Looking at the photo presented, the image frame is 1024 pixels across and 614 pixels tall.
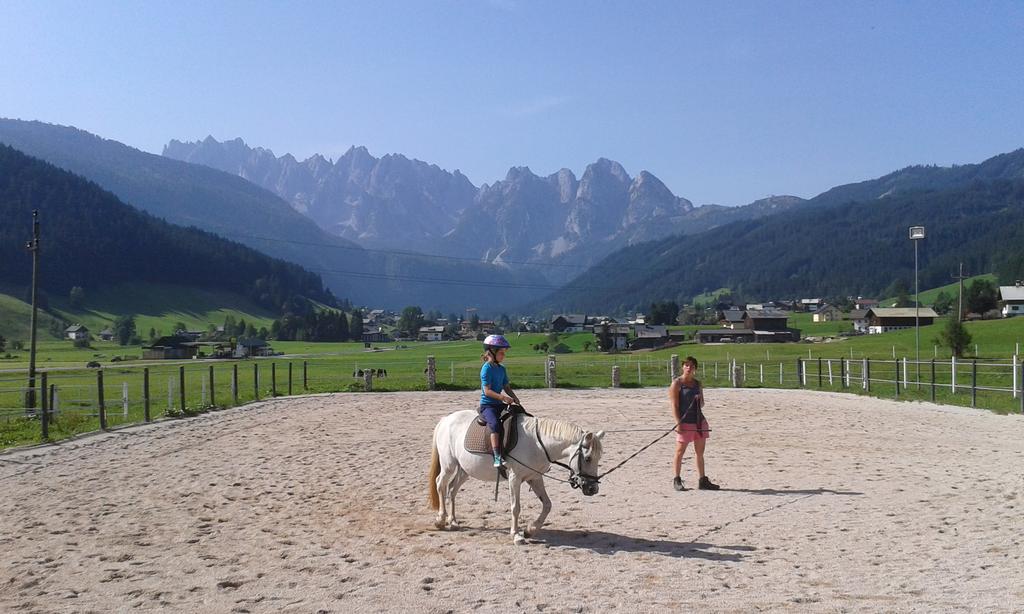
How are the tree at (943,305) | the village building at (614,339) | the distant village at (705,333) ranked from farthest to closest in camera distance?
the tree at (943,305)
the distant village at (705,333)
the village building at (614,339)

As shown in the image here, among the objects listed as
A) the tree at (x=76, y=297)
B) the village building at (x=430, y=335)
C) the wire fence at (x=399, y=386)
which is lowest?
the village building at (x=430, y=335)

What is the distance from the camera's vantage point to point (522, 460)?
359 inches

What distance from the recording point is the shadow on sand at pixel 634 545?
8359 mm

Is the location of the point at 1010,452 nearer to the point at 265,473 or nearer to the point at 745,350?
the point at 265,473

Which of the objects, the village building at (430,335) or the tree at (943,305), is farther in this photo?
the village building at (430,335)

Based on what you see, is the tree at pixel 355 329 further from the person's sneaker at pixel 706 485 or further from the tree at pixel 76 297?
the person's sneaker at pixel 706 485

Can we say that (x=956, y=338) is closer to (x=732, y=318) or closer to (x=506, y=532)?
(x=506, y=532)

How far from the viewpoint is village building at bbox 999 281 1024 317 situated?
327 ft

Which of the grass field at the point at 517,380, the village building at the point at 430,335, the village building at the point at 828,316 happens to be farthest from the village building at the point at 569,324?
the grass field at the point at 517,380

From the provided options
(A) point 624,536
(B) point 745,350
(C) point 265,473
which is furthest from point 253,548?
(B) point 745,350

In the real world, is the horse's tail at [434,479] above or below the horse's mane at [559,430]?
below

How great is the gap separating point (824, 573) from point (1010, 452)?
32.2 ft

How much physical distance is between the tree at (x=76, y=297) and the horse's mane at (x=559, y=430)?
6461 inches

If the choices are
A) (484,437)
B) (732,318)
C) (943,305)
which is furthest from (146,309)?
(484,437)
